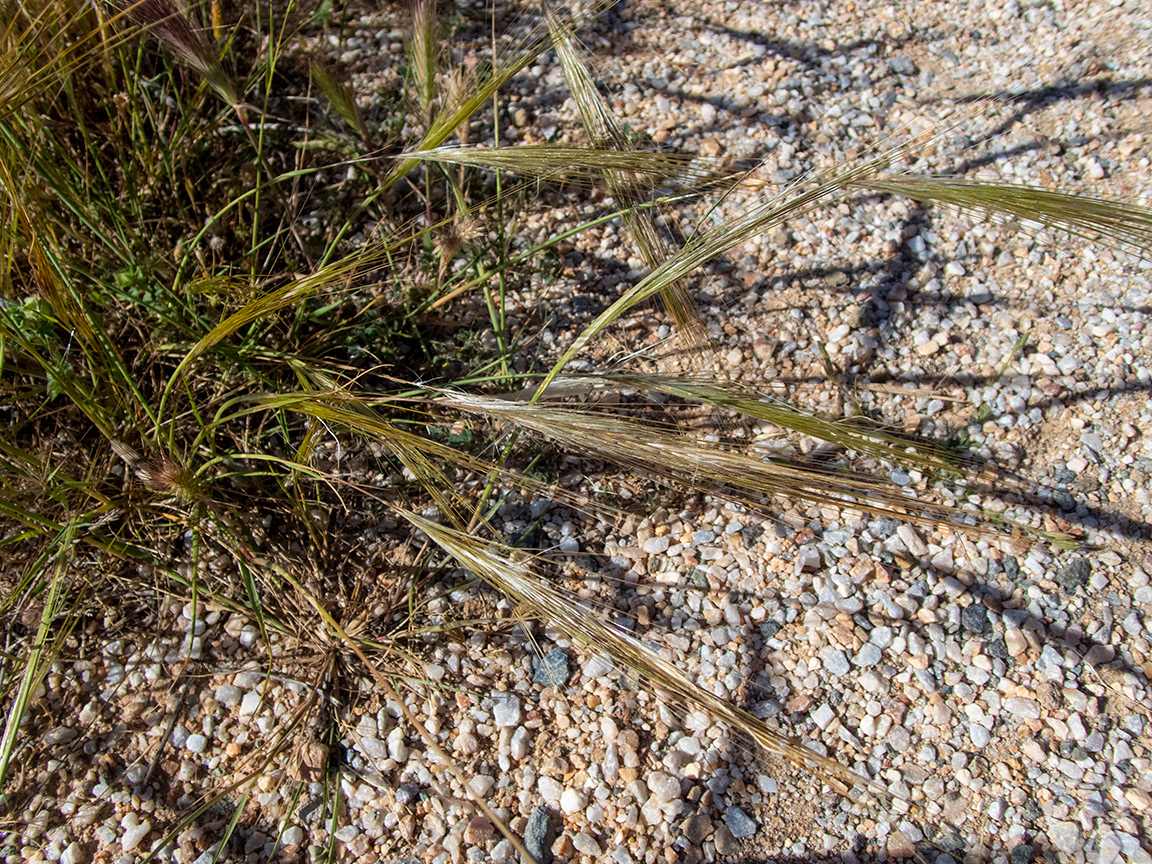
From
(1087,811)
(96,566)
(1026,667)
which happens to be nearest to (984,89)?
(1026,667)

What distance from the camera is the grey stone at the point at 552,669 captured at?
1.62 metres

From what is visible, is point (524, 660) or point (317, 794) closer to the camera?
point (317, 794)

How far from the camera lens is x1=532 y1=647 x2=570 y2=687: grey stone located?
162 centimetres

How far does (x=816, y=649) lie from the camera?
1.63 m

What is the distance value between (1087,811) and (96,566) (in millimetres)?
1941

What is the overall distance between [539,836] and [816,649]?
638 mm

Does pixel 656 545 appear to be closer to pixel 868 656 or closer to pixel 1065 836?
pixel 868 656

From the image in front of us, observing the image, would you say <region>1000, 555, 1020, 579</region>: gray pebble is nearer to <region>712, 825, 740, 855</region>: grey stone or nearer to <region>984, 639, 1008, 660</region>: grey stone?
<region>984, 639, 1008, 660</region>: grey stone

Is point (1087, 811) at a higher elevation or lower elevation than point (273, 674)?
lower

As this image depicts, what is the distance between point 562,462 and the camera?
185 cm

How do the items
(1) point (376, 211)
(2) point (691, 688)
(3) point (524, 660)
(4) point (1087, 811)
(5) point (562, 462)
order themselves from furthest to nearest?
(1) point (376, 211) → (5) point (562, 462) → (3) point (524, 660) → (4) point (1087, 811) → (2) point (691, 688)

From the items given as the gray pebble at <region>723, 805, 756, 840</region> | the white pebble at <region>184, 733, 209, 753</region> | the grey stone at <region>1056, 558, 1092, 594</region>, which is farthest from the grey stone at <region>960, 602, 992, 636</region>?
the white pebble at <region>184, 733, 209, 753</region>

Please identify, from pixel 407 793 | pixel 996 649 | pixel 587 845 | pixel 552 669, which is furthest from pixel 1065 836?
pixel 407 793

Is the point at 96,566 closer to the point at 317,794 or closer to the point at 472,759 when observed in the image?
the point at 317,794
